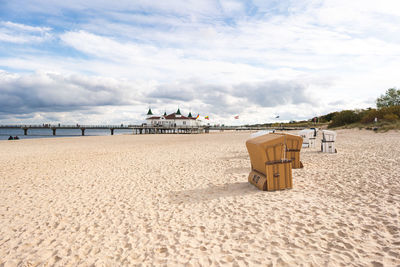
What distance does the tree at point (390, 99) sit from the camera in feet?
149

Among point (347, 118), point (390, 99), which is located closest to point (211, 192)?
point (347, 118)

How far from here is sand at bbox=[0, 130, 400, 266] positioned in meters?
3.39

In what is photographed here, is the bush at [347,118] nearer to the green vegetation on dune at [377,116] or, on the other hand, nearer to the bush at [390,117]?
the green vegetation on dune at [377,116]

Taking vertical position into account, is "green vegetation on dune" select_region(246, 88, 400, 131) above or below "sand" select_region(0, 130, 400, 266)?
above

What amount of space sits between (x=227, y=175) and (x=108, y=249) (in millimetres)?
5235

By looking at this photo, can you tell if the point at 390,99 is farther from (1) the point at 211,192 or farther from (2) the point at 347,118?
(1) the point at 211,192

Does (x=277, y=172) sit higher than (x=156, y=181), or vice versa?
(x=277, y=172)

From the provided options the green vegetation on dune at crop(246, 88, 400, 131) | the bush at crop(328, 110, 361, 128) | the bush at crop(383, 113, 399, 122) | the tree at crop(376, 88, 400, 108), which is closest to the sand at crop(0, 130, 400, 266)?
the green vegetation on dune at crop(246, 88, 400, 131)

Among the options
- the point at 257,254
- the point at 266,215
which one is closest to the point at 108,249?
the point at 257,254

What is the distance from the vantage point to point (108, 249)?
3.67 m

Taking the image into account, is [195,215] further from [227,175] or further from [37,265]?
[227,175]

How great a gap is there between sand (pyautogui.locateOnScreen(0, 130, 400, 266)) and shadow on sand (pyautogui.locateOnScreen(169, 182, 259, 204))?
1.1 inches

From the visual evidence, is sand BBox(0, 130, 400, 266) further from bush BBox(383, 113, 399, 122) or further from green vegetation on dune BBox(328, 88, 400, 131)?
bush BBox(383, 113, 399, 122)

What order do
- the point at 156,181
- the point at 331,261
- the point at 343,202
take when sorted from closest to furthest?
the point at 331,261 < the point at 343,202 < the point at 156,181
